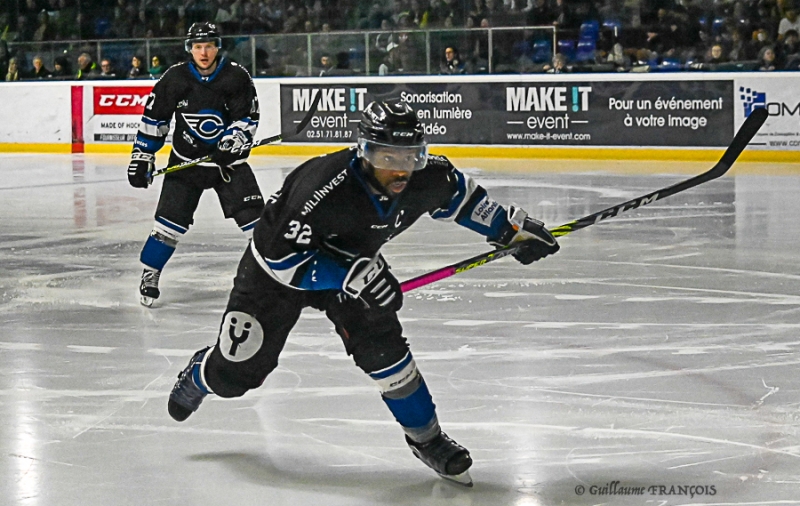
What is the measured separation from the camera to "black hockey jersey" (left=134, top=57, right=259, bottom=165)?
5.66 metres

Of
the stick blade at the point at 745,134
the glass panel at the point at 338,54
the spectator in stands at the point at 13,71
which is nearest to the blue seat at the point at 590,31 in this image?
the glass panel at the point at 338,54

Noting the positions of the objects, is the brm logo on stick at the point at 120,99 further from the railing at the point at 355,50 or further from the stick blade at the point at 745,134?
the stick blade at the point at 745,134

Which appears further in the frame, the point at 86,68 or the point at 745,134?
the point at 86,68

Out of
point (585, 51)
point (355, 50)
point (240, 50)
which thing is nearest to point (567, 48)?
point (585, 51)

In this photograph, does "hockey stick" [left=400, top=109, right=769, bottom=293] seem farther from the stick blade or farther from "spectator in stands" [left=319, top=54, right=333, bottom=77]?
"spectator in stands" [left=319, top=54, right=333, bottom=77]

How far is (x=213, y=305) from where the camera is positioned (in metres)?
5.55

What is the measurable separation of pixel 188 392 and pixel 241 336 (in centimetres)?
38

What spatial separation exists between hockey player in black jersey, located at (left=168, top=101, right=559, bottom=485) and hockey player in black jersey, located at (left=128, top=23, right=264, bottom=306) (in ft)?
7.84

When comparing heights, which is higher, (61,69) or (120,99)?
(61,69)

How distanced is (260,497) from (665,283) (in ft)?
11.0

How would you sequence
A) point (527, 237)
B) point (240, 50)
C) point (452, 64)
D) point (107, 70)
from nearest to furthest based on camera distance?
1. point (527, 237)
2. point (452, 64)
3. point (240, 50)
4. point (107, 70)

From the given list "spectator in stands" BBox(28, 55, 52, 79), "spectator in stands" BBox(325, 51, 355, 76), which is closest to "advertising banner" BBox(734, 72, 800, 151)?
"spectator in stands" BBox(325, 51, 355, 76)

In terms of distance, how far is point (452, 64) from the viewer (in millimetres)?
13281

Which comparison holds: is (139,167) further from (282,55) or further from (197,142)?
(282,55)
